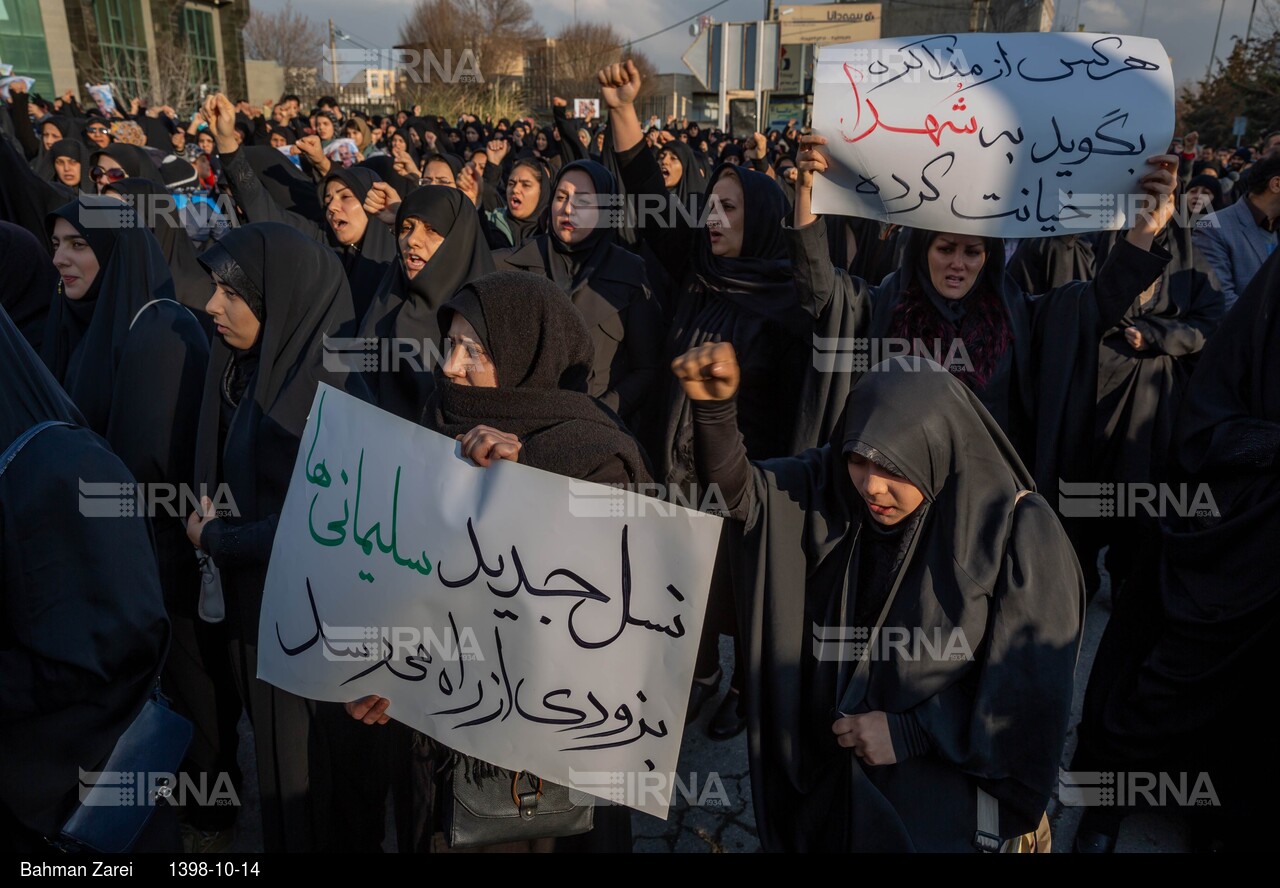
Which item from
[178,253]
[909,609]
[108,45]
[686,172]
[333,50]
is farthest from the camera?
[333,50]

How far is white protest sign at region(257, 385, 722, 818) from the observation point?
1547 mm

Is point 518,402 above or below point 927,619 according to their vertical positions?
above

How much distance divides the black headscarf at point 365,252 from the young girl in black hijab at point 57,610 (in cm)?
285

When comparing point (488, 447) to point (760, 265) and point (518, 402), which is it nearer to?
point (518, 402)

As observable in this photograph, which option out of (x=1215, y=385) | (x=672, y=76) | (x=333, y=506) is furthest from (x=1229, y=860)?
(x=672, y=76)

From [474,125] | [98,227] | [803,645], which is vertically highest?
[474,125]

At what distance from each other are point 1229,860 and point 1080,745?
45 cm

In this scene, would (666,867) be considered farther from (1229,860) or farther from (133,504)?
(133,504)

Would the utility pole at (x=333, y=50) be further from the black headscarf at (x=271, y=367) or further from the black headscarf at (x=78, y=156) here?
the black headscarf at (x=271, y=367)

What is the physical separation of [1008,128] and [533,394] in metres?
1.52

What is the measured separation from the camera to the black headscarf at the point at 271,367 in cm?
224

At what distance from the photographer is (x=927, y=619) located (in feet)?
5.39

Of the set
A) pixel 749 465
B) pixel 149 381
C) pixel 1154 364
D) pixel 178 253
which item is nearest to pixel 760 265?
pixel 749 465

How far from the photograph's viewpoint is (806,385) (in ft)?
9.28
